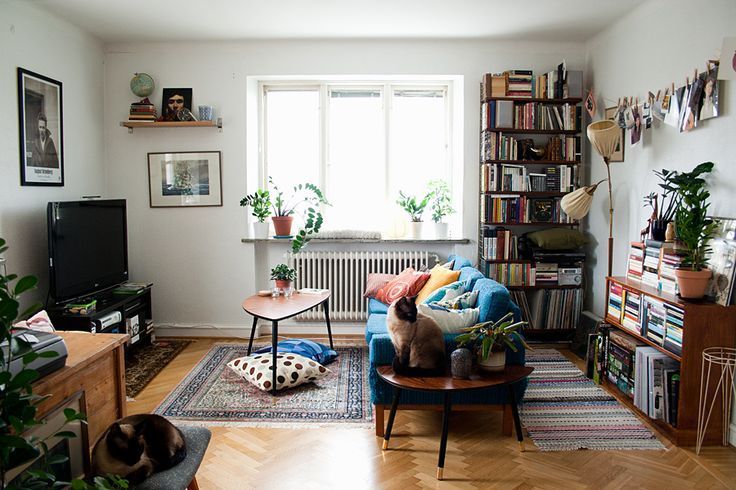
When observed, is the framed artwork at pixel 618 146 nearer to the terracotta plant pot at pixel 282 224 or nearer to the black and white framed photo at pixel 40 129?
the terracotta plant pot at pixel 282 224

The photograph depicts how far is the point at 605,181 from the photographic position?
178 inches

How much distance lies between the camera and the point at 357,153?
5238 mm

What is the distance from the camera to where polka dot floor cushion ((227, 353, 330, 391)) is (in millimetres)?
3647

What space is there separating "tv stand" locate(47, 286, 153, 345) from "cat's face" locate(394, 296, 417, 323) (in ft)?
7.38

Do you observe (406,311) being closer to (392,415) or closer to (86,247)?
(392,415)

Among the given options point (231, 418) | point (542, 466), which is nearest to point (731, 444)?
point (542, 466)

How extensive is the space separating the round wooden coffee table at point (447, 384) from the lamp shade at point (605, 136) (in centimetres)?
206

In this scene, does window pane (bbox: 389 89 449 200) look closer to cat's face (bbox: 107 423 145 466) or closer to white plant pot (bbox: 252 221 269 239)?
white plant pot (bbox: 252 221 269 239)

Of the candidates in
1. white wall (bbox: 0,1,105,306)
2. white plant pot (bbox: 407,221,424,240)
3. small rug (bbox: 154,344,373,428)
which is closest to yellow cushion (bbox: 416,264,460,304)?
small rug (bbox: 154,344,373,428)

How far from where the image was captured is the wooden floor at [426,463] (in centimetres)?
254

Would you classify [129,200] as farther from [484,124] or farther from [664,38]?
[664,38]

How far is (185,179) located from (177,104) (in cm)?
67

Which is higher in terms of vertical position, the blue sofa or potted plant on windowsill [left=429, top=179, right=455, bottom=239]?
potted plant on windowsill [left=429, top=179, right=455, bottom=239]

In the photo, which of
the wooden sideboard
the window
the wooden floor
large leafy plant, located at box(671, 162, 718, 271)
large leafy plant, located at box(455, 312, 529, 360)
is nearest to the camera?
the wooden sideboard
